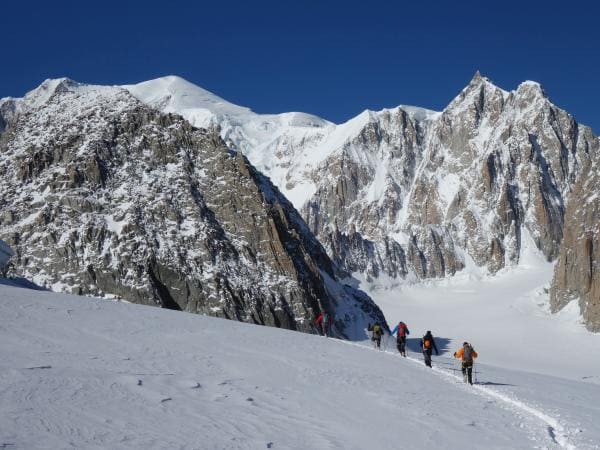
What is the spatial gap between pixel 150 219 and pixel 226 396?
Answer: 7625 cm

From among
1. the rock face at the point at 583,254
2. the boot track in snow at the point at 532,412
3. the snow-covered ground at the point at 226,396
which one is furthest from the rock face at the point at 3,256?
the rock face at the point at 583,254

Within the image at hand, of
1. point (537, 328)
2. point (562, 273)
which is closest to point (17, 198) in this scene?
point (537, 328)

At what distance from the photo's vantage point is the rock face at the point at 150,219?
7950 centimetres

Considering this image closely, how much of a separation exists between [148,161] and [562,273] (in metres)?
122

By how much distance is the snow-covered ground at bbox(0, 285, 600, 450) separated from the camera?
10.1 m

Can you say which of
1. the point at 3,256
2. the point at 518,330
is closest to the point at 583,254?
the point at 518,330

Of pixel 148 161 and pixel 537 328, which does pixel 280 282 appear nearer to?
pixel 148 161

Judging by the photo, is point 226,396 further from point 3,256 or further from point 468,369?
point 3,256

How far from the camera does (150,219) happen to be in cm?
8644

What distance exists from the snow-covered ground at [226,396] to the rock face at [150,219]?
58.1 metres

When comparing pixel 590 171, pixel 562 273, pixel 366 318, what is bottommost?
pixel 366 318

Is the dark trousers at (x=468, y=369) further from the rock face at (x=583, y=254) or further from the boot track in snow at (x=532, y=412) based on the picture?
the rock face at (x=583, y=254)

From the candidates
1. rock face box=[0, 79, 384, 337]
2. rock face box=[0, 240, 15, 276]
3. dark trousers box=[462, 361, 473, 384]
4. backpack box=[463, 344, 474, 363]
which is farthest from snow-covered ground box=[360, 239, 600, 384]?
backpack box=[463, 344, 474, 363]

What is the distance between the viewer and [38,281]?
75.5 meters
